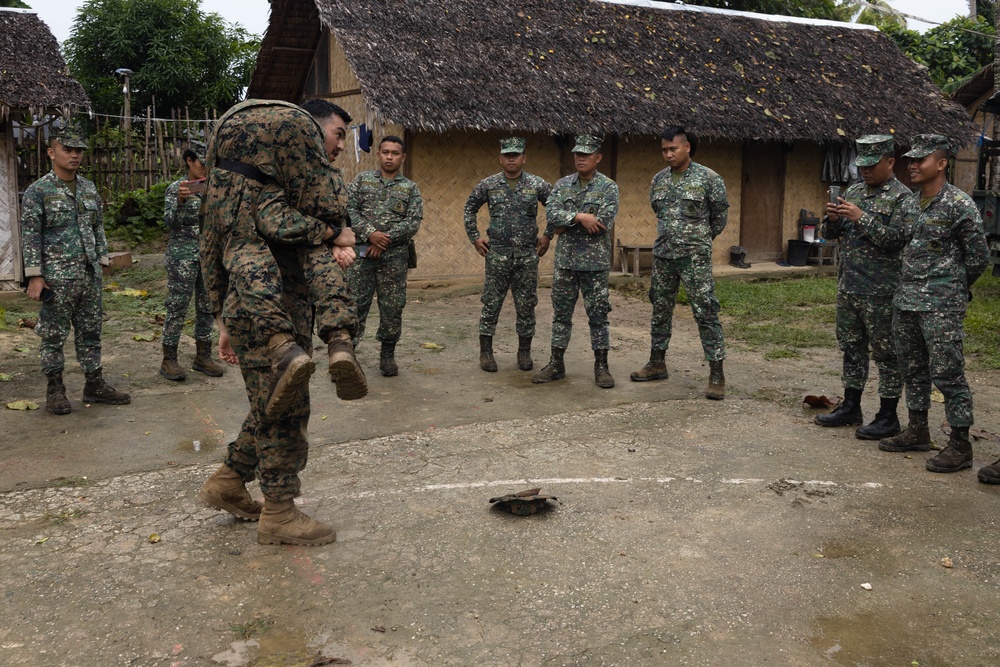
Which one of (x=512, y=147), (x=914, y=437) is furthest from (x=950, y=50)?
(x=914, y=437)

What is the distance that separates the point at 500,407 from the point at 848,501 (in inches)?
107

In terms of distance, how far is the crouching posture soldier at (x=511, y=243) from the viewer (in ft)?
26.4

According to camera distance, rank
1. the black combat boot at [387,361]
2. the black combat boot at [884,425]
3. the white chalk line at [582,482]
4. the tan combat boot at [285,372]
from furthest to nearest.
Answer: the black combat boot at [387,361], the black combat boot at [884,425], the white chalk line at [582,482], the tan combat boot at [285,372]

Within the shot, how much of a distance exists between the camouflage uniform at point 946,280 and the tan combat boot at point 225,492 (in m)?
3.94

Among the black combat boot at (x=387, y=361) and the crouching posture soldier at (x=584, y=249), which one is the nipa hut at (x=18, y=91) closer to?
the black combat boot at (x=387, y=361)

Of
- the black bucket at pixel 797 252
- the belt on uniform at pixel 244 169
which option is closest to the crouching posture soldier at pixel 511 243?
the belt on uniform at pixel 244 169

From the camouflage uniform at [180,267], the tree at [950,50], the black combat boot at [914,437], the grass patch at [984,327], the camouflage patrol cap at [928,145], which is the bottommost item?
the black combat boot at [914,437]

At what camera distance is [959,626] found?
11.9 ft

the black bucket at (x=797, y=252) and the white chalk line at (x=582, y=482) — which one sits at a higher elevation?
the black bucket at (x=797, y=252)

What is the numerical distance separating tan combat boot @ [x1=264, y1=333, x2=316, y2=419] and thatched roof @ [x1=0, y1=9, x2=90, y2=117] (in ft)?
31.2

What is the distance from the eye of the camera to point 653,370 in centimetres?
776

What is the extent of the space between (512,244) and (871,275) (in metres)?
3.08

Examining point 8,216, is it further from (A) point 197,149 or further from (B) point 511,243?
(B) point 511,243

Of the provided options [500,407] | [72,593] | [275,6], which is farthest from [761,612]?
[275,6]
